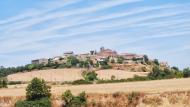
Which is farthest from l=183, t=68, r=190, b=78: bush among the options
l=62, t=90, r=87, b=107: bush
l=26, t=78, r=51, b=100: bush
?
l=26, t=78, r=51, b=100: bush

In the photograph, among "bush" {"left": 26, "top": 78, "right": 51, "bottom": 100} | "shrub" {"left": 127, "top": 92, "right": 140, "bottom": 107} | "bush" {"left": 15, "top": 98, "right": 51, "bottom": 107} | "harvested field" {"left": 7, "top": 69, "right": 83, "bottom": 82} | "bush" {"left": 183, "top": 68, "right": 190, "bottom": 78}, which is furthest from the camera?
"harvested field" {"left": 7, "top": 69, "right": 83, "bottom": 82}

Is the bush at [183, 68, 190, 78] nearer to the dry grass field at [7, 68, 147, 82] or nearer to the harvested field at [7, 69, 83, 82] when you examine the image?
the dry grass field at [7, 68, 147, 82]

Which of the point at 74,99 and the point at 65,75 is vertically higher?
the point at 65,75

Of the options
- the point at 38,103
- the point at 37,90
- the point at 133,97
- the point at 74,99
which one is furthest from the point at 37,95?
the point at 133,97

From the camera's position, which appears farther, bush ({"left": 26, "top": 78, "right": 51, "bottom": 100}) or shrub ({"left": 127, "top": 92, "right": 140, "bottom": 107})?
bush ({"left": 26, "top": 78, "right": 51, "bottom": 100})

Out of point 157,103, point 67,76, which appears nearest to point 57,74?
point 67,76

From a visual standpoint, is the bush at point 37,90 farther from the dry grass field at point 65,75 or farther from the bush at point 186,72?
the dry grass field at point 65,75

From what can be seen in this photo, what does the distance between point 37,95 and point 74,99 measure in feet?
16.2

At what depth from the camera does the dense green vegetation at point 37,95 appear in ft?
207

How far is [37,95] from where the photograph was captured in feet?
211

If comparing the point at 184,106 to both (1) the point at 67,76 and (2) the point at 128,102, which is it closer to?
(2) the point at 128,102

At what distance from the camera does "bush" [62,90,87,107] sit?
61688 mm

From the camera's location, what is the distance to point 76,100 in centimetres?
6162

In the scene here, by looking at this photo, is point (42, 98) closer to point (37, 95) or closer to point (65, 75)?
point (37, 95)
